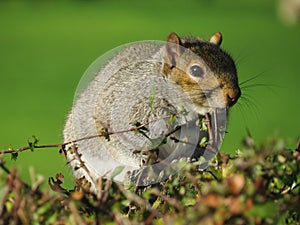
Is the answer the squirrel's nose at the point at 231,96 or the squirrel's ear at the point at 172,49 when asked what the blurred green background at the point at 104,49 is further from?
the squirrel's nose at the point at 231,96

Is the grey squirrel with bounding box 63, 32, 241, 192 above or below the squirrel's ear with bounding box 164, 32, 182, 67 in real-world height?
below

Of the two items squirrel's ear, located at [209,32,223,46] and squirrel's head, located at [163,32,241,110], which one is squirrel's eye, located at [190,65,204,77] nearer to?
squirrel's head, located at [163,32,241,110]

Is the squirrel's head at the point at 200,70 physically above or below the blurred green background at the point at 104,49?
above

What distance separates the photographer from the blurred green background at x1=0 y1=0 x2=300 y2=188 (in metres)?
14.1

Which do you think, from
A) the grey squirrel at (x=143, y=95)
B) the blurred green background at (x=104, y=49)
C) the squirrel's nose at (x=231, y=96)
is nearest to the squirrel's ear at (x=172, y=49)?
the grey squirrel at (x=143, y=95)

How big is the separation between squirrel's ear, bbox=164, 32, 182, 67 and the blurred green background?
6.84 m

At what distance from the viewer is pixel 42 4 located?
87.0 ft

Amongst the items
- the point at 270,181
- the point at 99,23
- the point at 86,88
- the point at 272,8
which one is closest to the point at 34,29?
the point at 99,23

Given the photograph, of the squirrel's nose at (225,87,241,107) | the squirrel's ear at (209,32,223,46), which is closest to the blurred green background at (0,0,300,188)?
the squirrel's ear at (209,32,223,46)

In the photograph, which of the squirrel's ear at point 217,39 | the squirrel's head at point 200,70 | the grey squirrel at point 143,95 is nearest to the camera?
the grey squirrel at point 143,95

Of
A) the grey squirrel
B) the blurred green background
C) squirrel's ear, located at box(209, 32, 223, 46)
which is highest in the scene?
squirrel's ear, located at box(209, 32, 223, 46)

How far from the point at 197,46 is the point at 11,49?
17.7 metres

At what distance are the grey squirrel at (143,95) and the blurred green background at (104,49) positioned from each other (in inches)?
263

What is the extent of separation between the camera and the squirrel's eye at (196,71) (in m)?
3.73
